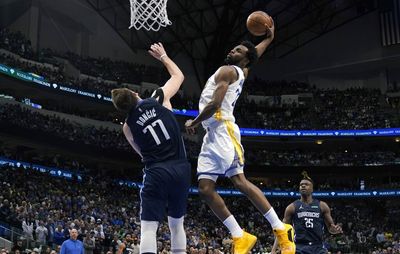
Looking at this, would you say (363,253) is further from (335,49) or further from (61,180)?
(335,49)

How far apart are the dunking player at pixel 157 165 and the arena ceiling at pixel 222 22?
3360 cm

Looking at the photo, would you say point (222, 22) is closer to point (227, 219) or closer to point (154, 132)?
point (227, 219)

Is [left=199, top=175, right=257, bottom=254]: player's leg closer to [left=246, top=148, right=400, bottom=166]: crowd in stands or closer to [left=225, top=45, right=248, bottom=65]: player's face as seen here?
[left=225, top=45, right=248, bottom=65]: player's face

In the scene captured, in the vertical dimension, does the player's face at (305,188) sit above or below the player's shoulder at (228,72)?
below

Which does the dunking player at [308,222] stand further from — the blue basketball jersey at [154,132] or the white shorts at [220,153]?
the blue basketball jersey at [154,132]

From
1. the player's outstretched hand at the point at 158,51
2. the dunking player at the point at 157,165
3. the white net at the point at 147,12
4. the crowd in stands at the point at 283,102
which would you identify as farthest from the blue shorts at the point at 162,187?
the crowd in stands at the point at 283,102

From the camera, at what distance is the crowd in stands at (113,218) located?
65.9 feet

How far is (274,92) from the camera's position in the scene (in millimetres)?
46562

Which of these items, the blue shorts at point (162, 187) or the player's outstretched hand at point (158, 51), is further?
the player's outstretched hand at point (158, 51)

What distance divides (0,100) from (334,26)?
2769 centimetres

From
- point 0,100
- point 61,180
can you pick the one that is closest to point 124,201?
point 61,180

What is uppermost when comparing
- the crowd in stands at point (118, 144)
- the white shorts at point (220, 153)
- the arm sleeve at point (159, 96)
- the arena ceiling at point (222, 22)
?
the arena ceiling at point (222, 22)

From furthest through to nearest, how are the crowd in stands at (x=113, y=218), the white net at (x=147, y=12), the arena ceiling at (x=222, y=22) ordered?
the arena ceiling at (x=222, y=22) < the crowd in stands at (x=113, y=218) < the white net at (x=147, y=12)

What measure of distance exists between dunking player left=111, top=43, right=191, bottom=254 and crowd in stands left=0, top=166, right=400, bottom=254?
9.62 metres
